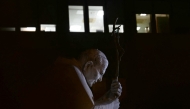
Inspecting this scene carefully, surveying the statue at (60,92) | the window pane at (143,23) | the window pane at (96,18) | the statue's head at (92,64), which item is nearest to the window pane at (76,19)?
the window pane at (96,18)

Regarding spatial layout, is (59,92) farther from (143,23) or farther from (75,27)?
(143,23)

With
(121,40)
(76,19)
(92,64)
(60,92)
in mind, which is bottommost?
(60,92)

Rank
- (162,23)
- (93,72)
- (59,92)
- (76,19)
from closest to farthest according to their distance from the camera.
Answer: (59,92)
(93,72)
(76,19)
(162,23)

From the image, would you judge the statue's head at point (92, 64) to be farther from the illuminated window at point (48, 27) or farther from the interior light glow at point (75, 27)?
the interior light glow at point (75, 27)

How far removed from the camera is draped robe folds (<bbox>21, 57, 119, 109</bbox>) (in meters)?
2.48

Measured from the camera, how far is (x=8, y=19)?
57.7ft

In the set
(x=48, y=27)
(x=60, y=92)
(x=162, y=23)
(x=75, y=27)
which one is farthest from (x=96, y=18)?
(x=60, y=92)

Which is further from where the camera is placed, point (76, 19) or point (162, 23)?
point (162, 23)

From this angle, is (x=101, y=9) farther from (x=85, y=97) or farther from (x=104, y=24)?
(x=85, y=97)

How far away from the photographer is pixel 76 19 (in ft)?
61.2

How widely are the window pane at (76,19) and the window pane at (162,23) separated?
3.72 meters

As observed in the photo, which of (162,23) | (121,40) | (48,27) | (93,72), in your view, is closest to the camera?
(93,72)

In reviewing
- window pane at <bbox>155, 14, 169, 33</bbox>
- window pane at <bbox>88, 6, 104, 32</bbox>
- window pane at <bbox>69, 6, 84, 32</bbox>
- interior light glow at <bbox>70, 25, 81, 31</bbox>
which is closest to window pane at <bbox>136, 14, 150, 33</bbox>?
window pane at <bbox>155, 14, 169, 33</bbox>

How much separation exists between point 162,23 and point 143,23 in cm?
100
